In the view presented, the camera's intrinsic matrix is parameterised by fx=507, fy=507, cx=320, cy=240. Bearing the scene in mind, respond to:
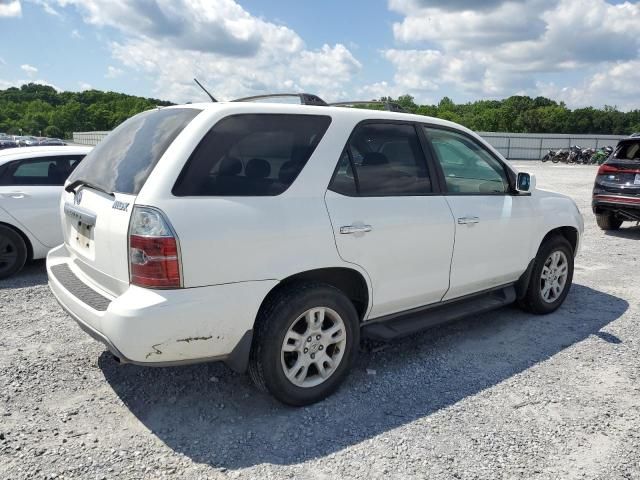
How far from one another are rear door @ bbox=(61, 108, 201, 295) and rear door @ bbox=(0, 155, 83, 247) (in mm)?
2793

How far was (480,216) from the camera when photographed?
391cm

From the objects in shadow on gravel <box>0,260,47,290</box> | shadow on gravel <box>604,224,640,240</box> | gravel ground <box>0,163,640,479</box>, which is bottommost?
gravel ground <box>0,163,640,479</box>

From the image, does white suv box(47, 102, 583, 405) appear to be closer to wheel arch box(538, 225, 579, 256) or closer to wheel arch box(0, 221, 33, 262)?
wheel arch box(538, 225, 579, 256)

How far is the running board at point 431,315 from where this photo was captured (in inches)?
136

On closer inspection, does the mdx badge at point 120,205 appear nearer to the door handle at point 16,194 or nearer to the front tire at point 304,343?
the front tire at point 304,343

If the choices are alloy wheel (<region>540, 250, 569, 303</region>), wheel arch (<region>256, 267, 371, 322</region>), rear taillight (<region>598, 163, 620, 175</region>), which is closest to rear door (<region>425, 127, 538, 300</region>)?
alloy wheel (<region>540, 250, 569, 303</region>)

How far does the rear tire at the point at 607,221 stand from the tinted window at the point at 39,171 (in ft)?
28.8

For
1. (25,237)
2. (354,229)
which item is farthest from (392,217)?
(25,237)

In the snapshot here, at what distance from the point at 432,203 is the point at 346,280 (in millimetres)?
853

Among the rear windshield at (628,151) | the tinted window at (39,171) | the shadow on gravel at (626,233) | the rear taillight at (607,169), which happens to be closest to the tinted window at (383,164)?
the tinted window at (39,171)

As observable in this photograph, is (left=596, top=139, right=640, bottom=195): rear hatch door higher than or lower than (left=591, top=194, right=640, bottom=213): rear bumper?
higher

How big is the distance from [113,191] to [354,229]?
1409 mm

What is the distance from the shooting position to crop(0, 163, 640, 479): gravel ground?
2.62m

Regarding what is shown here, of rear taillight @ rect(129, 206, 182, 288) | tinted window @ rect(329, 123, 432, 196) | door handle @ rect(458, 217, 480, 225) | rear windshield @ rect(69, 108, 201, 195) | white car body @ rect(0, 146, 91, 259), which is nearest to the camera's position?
rear taillight @ rect(129, 206, 182, 288)
